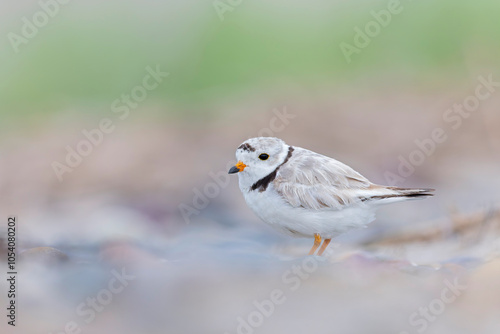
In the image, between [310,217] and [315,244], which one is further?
[315,244]

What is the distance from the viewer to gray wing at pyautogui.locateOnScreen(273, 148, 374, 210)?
378 centimetres

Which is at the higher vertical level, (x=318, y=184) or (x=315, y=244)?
(x=318, y=184)

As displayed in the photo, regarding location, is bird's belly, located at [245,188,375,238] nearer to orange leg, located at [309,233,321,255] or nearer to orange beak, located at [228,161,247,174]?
orange leg, located at [309,233,321,255]

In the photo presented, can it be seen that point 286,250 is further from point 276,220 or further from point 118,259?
point 118,259

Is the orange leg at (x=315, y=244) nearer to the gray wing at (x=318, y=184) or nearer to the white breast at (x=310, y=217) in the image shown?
the white breast at (x=310, y=217)

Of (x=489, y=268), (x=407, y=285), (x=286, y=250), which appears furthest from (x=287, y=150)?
(x=489, y=268)

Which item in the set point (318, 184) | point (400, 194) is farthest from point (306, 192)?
point (400, 194)

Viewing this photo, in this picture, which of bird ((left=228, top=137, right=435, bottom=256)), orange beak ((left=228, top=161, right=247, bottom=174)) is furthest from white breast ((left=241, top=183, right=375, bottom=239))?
orange beak ((left=228, top=161, right=247, bottom=174))

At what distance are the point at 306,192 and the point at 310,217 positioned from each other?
14 cm

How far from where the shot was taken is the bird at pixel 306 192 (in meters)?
3.77

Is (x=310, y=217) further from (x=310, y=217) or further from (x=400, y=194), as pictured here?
(x=400, y=194)

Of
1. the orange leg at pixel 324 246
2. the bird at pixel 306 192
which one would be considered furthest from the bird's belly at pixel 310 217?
the orange leg at pixel 324 246

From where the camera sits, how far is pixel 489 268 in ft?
12.1

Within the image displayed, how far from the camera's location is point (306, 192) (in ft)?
12.5
